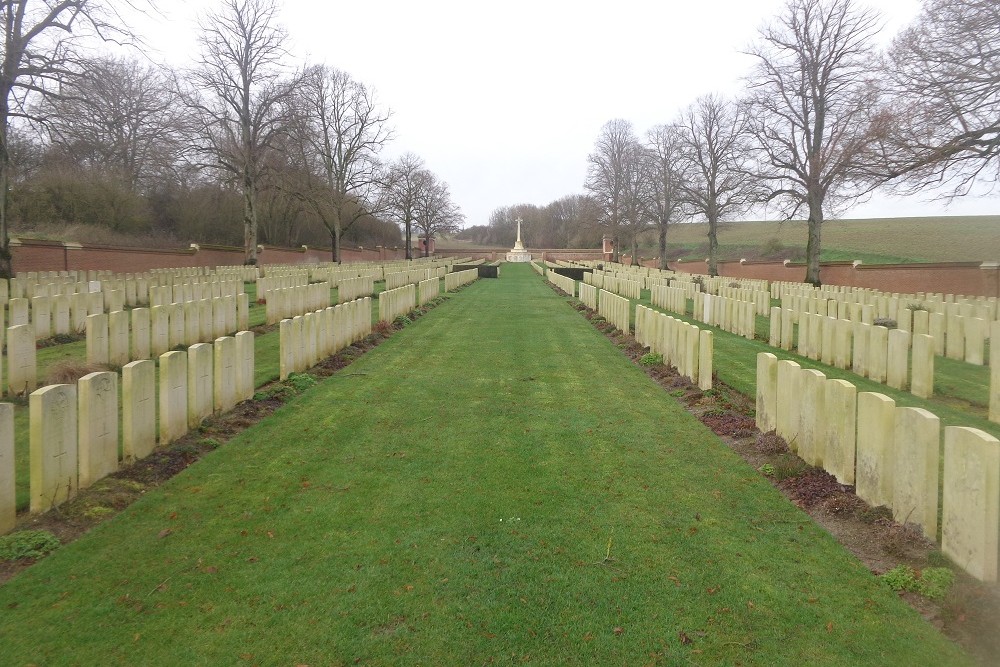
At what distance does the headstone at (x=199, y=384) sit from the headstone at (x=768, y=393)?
5.53m

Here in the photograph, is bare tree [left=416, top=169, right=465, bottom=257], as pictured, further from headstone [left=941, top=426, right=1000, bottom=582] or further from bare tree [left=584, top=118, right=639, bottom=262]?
headstone [left=941, top=426, right=1000, bottom=582]

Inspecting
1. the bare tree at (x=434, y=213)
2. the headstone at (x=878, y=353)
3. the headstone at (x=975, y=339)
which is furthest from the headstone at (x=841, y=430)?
the bare tree at (x=434, y=213)

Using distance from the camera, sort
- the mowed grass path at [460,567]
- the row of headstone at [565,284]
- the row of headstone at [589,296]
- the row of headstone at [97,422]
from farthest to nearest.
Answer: the row of headstone at [565,284] → the row of headstone at [589,296] → the row of headstone at [97,422] → the mowed grass path at [460,567]

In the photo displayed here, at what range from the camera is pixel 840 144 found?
75.7 ft

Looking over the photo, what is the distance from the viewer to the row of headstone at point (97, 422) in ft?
13.5

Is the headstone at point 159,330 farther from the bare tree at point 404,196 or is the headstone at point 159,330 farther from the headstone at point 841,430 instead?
the bare tree at point 404,196

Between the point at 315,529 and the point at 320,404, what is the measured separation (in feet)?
11.6

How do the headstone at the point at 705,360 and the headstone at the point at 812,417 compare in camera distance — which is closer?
the headstone at the point at 812,417

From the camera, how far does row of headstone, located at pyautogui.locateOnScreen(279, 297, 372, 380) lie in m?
8.70

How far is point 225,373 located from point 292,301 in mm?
8345

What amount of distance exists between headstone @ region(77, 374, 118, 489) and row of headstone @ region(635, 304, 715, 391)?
659 cm

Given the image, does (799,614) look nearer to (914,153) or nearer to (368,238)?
(914,153)

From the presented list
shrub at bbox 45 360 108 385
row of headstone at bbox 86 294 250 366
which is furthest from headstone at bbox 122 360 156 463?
row of headstone at bbox 86 294 250 366

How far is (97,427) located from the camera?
184 inches
